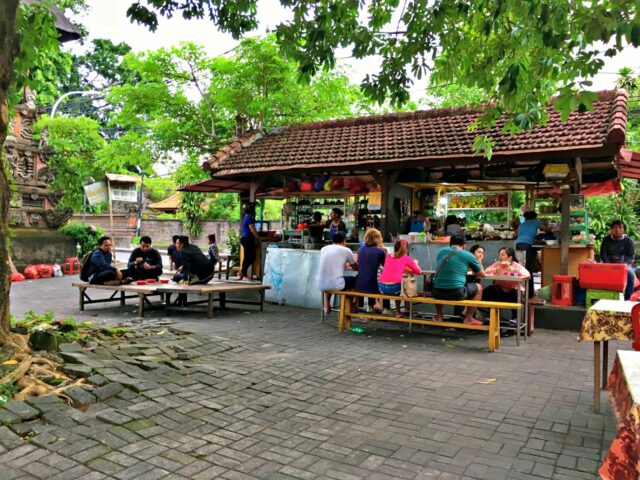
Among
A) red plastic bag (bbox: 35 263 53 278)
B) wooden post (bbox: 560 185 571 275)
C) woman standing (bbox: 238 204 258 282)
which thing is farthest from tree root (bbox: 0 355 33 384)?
red plastic bag (bbox: 35 263 53 278)

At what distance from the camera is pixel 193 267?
9.66 metres

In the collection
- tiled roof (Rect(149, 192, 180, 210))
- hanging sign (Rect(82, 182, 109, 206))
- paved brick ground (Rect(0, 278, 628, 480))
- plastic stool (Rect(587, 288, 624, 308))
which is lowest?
paved brick ground (Rect(0, 278, 628, 480))

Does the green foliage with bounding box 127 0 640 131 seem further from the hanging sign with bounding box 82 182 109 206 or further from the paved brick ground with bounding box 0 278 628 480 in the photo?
the hanging sign with bounding box 82 182 109 206

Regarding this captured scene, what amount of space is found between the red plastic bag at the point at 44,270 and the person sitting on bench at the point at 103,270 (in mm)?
8040

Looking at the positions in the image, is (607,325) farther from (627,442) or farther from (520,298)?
(520,298)

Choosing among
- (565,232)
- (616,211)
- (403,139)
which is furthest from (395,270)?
(616,211)

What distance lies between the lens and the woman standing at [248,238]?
44.7ft

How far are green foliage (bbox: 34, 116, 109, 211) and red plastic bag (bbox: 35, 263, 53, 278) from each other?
8.91 ft

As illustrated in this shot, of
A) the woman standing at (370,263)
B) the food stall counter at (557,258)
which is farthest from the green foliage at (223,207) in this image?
the woman standing at (370,263)

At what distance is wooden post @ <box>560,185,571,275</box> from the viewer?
32.2ft

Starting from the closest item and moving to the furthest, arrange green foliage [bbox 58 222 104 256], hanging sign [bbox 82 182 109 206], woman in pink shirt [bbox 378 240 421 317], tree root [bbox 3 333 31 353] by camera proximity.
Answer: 1. tree root [bbox 3 333 31 353]
2. woman in pink shirt [bbox 378 240 421 317]
3. hanging sign [bbox 82 182 109 206]
4. green foliage [bbox 58 222 104 256]

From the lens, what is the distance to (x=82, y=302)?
9680mm

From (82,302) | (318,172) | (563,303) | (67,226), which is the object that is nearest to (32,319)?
(82,302)

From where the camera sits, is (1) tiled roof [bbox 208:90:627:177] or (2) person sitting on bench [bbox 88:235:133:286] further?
(2) person sitting on bench [bbox 88:235:133:286]
